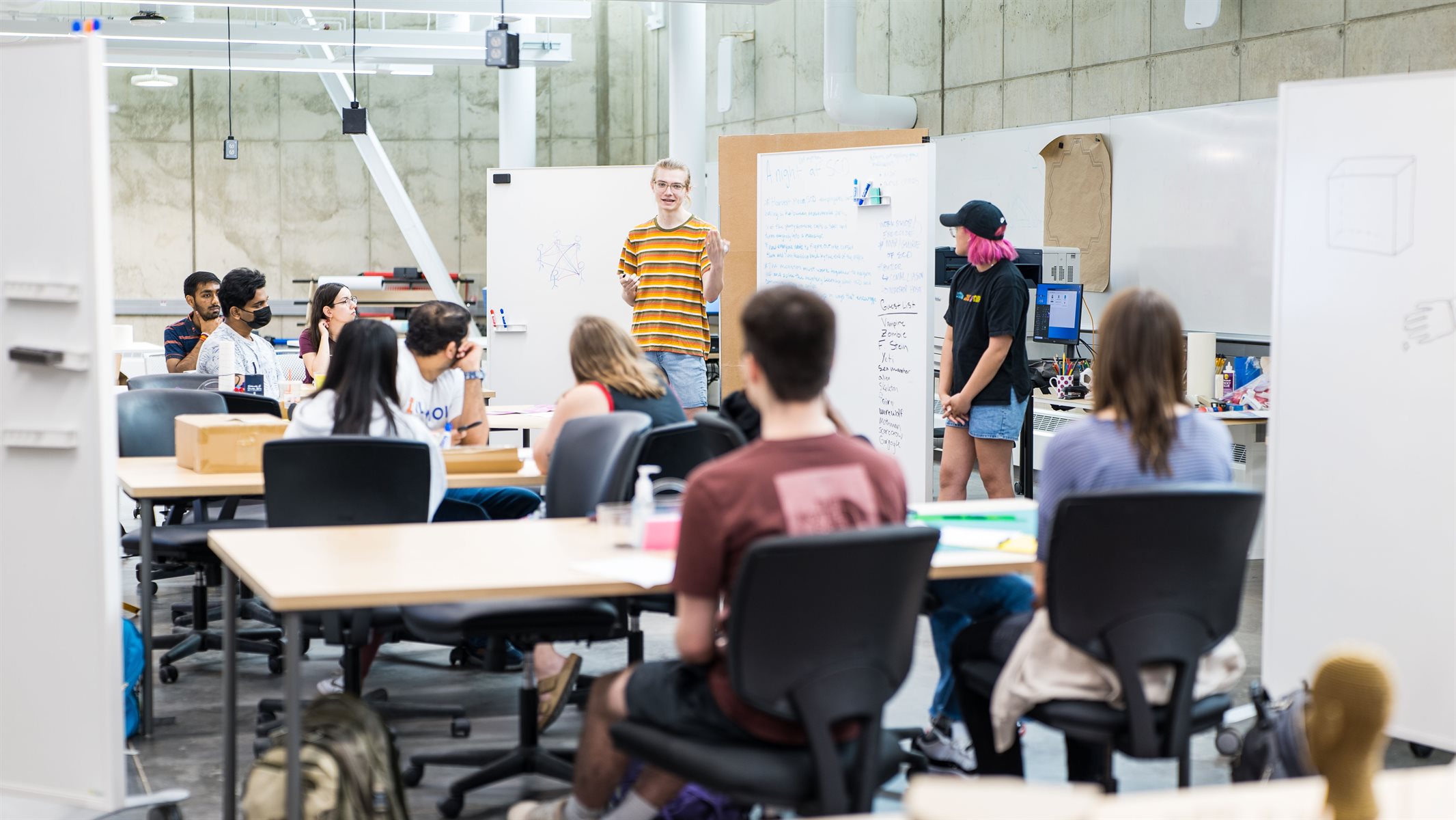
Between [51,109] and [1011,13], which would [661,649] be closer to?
[51,109]

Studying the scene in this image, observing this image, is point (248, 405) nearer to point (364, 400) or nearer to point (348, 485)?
point (364, 400)

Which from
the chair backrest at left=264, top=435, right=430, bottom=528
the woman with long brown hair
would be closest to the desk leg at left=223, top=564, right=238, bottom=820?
the chair backrest at left=264, top=435, right=430, bottom=528

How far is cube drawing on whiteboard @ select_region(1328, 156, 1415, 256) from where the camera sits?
11.0ft

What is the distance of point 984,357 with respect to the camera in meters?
5.41

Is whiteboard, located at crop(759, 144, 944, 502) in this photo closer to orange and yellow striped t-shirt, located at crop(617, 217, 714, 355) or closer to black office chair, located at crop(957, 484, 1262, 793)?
orange and yellow striped t-shirt, located at crop(617, 217, 714, 355)

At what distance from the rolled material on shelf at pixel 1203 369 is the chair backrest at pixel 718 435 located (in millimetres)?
2980

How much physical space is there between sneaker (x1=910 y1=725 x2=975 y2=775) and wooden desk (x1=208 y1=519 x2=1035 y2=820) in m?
0.75

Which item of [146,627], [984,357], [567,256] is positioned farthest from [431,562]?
[567,256]

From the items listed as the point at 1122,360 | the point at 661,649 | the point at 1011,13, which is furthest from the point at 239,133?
the point at 1122,360

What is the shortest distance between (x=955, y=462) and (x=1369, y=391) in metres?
2.36

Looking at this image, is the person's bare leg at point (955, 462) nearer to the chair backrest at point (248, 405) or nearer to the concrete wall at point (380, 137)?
the chair backrest at point (248, 405)

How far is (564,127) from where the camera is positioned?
15.2 m

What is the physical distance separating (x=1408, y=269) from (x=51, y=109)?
10.2ft

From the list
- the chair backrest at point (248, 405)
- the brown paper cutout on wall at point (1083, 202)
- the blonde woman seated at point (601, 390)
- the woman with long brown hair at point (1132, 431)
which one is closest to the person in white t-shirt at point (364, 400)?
the blonde woman seated at point (601, 390)
